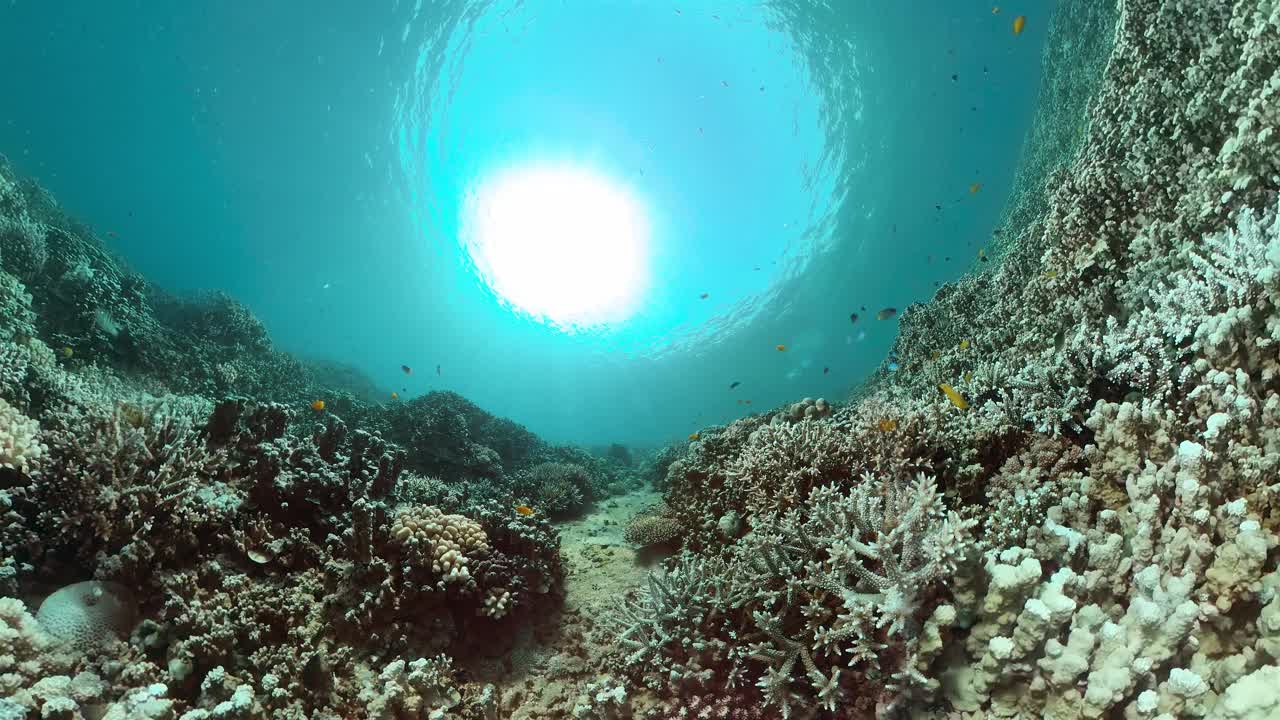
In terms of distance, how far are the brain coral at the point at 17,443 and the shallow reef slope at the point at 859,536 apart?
4 centimetres

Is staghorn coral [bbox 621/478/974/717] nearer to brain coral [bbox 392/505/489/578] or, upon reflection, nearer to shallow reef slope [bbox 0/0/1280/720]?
shallow reef slope [bbox 0/0/1280/720]

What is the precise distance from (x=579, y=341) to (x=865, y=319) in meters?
42.0

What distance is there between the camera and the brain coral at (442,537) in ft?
14.9

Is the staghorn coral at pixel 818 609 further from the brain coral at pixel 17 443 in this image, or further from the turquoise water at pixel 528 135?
the turquoise water at pixel 528 135

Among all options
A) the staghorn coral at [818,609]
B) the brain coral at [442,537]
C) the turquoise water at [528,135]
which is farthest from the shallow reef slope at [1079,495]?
the turquoise water at [528,135]

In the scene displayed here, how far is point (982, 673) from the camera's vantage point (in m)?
2.37

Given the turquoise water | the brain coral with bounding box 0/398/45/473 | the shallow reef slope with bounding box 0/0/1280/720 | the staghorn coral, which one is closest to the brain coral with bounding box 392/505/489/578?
the shallow reef slope with bounding box 0/0/1280/720

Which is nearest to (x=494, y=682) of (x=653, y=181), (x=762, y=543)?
(x=762, y=543)

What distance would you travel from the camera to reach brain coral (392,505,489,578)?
14.9 ft

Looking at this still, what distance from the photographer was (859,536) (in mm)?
3410

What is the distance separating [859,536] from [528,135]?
42.7 meters

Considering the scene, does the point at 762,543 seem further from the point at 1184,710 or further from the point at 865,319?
the point at 865,319

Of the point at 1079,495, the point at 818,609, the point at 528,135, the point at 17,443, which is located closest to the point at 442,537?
the point at 818,609

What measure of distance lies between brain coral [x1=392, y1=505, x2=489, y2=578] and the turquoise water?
28152 mm
